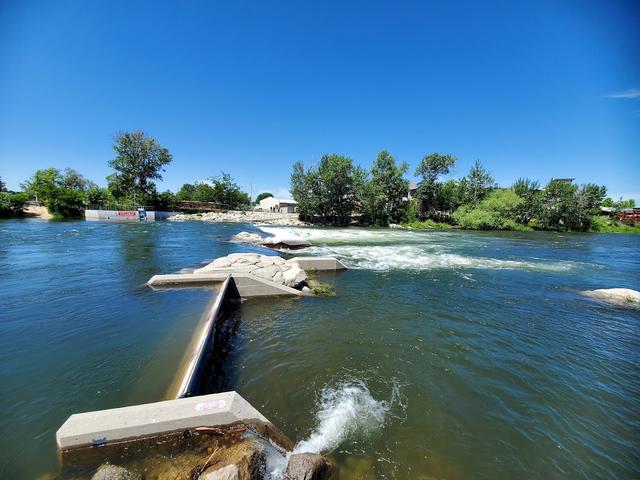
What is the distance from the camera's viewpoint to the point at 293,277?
34.7 feet

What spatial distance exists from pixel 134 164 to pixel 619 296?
71891 millimetres

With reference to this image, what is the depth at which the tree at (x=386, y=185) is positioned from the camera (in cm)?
5447

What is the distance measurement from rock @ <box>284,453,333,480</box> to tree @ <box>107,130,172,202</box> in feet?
216

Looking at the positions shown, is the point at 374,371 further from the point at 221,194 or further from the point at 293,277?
the point at 221,194

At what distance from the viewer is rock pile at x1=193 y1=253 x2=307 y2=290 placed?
10500mm

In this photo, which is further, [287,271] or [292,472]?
[287,271]

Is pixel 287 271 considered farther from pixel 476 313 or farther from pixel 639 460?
pixel 639 460

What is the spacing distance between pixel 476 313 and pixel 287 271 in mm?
7253

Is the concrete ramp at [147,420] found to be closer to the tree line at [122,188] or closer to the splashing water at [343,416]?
the splashing water at [343,416]

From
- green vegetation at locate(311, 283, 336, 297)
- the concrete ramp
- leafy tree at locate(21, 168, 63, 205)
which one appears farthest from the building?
the concrete ramp

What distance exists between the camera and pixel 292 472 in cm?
298

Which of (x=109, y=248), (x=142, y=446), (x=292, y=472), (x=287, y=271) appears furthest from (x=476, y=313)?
(x=109, y=248)

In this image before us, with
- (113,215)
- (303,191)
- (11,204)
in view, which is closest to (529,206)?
(303,191)

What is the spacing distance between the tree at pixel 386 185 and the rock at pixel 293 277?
4645 cm
